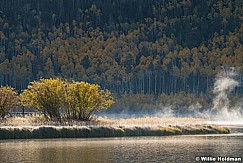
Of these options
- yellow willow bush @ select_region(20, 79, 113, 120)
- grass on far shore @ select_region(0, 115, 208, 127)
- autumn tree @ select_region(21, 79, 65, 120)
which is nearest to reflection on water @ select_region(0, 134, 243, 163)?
grass on far shore @ select_region(0, 115, 208, 127)

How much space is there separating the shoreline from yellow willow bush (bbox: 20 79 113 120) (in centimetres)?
793

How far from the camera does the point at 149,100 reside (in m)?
192

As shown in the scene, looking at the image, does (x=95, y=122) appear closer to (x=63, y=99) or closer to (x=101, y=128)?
(x=63, y=99)

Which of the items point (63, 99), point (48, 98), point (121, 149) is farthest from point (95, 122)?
point (121, 149)

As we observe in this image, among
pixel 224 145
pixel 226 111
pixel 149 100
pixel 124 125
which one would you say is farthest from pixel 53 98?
pixel 149 100

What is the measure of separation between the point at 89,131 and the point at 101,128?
172 cm

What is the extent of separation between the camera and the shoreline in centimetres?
7325

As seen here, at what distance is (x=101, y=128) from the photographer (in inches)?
3039

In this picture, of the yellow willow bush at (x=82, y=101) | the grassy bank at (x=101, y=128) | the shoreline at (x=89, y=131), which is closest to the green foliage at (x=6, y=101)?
the grassy bank at (x=101, y=128)

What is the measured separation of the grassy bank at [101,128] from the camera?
73625mm

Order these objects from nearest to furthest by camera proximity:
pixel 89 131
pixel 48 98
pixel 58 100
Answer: pixel 89 131 → pixel 58 100 → pixel 48 98

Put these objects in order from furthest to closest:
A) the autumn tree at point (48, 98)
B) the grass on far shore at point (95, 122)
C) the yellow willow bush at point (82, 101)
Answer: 1. the yellow willow bush at point (82, 101)
2. the autumn tree at point (48, 98)
3. the grass on far shore at point (95, 122)

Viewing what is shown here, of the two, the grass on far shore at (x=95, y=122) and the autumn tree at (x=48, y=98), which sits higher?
the autumn tree at (x=48, y=98)

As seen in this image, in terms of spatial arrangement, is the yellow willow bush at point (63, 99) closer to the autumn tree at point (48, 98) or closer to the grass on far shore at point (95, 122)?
the autumn tree at point (48, 98)
